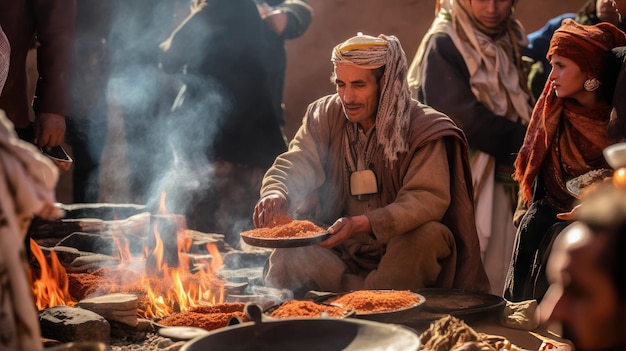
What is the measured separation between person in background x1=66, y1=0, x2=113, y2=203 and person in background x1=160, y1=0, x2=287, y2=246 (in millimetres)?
604

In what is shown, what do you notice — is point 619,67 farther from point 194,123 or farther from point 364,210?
point 194,123

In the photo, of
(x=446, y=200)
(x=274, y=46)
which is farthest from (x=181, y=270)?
(x=274, y=46)

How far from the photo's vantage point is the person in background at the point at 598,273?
2.44 metres

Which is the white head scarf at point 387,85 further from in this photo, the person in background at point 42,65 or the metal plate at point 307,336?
the metal plate at point 307,336

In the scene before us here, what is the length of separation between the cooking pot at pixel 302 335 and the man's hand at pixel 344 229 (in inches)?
74.0

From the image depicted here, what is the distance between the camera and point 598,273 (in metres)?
A: 2.45

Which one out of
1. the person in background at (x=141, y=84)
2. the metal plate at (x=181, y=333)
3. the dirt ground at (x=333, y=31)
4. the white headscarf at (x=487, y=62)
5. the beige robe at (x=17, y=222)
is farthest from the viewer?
the dirt ground at (x=333, y=31)

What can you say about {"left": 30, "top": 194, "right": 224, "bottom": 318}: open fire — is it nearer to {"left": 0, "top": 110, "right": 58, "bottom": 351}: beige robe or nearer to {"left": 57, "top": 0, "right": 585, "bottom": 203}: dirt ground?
{"left": 0, "top": 110, "right": 58, "bottom": 351}: beige robe

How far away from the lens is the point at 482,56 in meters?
7.14

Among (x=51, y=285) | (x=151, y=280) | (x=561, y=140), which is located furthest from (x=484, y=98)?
(x=51, y=285)

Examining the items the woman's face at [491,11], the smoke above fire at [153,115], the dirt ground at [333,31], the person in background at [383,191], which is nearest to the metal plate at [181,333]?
the person in background at [383,191]

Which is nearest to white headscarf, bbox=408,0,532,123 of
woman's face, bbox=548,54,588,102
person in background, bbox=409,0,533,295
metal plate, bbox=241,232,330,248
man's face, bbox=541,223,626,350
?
person in background, bbox=409,0,533,295

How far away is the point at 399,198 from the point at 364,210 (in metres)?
0.35

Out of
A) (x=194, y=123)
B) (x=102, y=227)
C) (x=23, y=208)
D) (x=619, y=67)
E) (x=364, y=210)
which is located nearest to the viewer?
(x=23, y=208)
